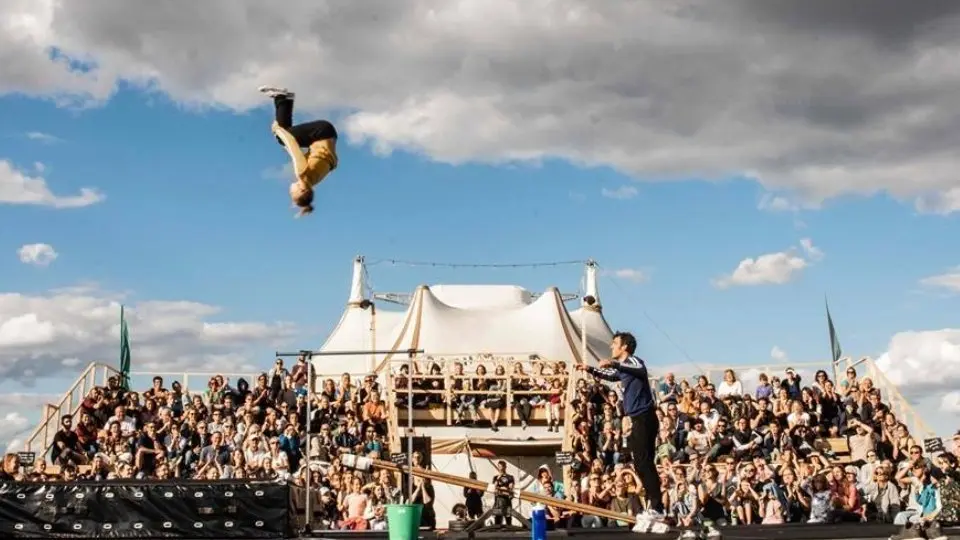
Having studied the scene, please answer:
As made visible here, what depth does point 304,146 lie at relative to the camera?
9047 mm

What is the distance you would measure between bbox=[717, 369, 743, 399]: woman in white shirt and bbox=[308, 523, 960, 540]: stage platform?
753cm

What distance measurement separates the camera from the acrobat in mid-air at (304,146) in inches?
349

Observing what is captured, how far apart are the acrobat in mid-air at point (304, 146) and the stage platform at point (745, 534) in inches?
129

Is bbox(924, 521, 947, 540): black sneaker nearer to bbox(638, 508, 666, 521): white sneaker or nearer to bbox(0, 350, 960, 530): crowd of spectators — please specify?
bbox(638, 508, 666, 521): white sneaker

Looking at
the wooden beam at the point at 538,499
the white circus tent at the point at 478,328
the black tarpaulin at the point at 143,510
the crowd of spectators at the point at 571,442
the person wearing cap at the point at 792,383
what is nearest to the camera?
the wooden beam at the point at 538,499

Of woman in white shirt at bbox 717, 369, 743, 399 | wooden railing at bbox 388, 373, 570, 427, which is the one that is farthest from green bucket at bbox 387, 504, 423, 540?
woman in white shirt at bbox 717, 369, 743, 399

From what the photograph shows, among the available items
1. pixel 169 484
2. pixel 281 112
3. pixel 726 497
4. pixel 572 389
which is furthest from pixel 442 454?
pixel 281 112

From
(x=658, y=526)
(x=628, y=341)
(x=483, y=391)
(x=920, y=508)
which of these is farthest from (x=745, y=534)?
(x=483, y=391)

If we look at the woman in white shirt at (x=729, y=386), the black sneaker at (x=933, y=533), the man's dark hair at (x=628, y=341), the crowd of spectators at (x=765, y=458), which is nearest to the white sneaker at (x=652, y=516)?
the man's dark hair at (x=628, y=341)

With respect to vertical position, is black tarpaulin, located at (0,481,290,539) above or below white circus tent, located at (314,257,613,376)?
below

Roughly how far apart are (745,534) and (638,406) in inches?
73.6

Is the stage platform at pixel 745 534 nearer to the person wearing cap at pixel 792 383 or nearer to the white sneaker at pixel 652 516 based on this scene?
the white sneaker at pixel 652 516

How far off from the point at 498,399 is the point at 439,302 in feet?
19.5

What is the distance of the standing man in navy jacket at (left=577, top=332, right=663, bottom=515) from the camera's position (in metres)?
8.68
